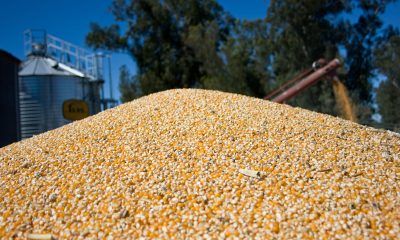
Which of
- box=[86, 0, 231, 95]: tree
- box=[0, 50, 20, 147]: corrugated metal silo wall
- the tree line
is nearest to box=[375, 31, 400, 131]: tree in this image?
the tree line

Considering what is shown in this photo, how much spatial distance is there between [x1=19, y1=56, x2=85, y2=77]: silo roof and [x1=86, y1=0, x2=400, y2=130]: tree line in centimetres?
556

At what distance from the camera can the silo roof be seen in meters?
11.9

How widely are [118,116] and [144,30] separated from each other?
15.1m

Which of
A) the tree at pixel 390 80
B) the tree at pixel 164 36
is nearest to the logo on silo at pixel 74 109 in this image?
the tree at pixel 164 36

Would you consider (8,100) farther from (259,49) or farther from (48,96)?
(259,49)

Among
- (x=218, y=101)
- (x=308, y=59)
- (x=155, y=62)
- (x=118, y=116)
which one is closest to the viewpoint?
(x=118, y=116)

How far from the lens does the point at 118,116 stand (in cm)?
525

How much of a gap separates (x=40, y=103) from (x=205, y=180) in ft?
32.8

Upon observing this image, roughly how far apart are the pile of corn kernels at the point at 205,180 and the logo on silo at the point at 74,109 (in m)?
7.08

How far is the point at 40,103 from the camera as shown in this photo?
1142 centimetres

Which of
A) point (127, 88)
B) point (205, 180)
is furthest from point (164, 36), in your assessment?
point (205, 180)

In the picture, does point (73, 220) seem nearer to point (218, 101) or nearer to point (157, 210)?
point (157, 210)

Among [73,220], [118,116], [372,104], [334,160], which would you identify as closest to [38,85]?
[118,116]

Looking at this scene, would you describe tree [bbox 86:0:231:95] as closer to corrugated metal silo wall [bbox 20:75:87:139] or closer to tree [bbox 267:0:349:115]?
tree [bbox 267:0:349:115]
